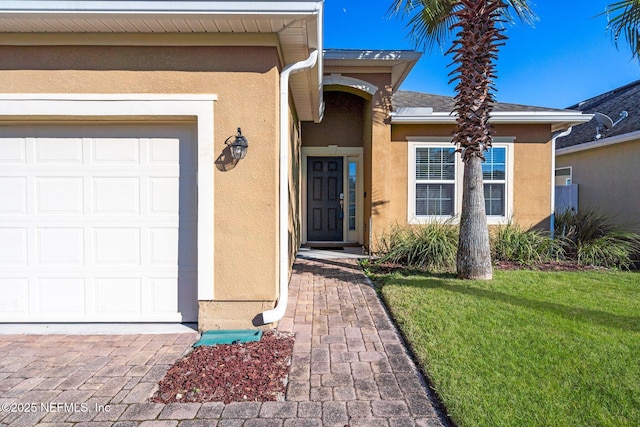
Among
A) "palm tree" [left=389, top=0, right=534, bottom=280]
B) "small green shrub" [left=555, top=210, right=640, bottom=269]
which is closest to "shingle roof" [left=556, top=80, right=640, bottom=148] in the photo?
"small green shrub" [left=555, top=210, right=640, bottom=269]

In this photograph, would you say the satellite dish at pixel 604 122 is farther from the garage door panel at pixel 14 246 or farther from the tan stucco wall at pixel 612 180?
the garage door panel at pixel 14 246

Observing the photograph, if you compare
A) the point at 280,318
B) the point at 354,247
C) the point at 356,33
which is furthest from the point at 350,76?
the point at 280,318

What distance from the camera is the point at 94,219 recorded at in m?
4.01

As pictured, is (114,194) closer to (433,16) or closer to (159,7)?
(159,7)

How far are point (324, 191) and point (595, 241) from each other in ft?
20.2

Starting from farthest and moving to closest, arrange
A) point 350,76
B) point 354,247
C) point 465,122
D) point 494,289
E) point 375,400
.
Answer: point 354,247, point 350,76, point 465,122, point 494,289, point 375,400

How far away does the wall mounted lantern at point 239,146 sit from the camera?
3748mm

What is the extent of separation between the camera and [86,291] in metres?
4.06

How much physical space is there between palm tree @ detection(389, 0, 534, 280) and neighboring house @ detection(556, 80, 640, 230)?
562cm

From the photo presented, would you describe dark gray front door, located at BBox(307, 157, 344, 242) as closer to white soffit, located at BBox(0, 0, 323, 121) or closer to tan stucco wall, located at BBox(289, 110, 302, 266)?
tan stucco wall, located at BBox(289, 110, 302, 266)

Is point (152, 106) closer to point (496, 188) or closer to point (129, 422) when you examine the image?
point (129, 422)

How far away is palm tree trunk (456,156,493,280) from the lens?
5953 mm

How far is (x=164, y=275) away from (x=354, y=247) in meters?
5.83

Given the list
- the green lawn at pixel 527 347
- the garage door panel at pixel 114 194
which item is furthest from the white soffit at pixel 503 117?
the garage door panel at pixel 114 194
